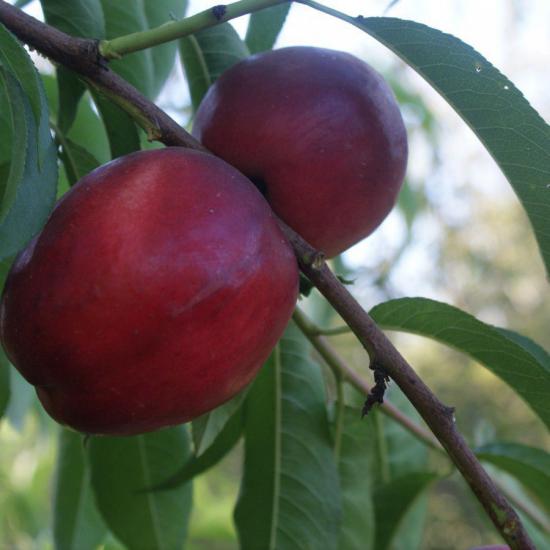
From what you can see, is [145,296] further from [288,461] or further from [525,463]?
[525,463]

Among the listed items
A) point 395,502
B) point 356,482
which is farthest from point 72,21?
point 395,502

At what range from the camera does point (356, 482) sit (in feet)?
4.24

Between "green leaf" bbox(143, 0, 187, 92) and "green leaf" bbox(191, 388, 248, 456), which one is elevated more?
"green leaf" bbox(143, 0, 187, 92)

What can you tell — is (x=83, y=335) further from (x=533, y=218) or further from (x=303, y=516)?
(x=303, y=516)

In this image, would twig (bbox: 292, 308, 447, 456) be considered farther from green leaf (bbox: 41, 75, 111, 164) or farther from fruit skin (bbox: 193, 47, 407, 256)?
green leaf (bbox: 41, 75, 111, 164)

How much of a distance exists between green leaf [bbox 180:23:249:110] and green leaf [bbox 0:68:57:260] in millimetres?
403

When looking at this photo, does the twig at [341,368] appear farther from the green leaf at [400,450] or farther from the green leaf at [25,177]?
the green leaf at [25,177]

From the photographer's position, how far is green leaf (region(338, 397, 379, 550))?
127 centimetres

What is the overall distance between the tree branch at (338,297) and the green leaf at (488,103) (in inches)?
7.8

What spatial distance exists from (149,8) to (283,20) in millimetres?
245

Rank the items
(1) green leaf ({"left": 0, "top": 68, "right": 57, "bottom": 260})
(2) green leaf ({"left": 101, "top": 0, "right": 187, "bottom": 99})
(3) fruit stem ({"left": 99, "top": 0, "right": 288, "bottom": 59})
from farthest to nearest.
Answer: (2) green leaf ({"left": 101, "top": 0, "right": 187, "bottom": 99}), (3) fruit stem ({"left": 99, "top": 0, "right": 288, "bottom": 59}), (1) green leaf ({"left": 0, "top": 68, "right": 57, "bottom": 260})

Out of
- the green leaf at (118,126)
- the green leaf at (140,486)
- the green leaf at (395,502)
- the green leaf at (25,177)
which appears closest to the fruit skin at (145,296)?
the green leaf at (25,177)

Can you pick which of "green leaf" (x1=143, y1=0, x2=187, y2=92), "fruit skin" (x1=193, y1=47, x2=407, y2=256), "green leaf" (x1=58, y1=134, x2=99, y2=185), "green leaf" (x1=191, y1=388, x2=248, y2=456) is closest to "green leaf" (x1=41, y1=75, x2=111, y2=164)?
"green leaf" (x1=143, y1=0, x2=187, y2=92)

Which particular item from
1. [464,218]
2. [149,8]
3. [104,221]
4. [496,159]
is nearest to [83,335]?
[104,221]
